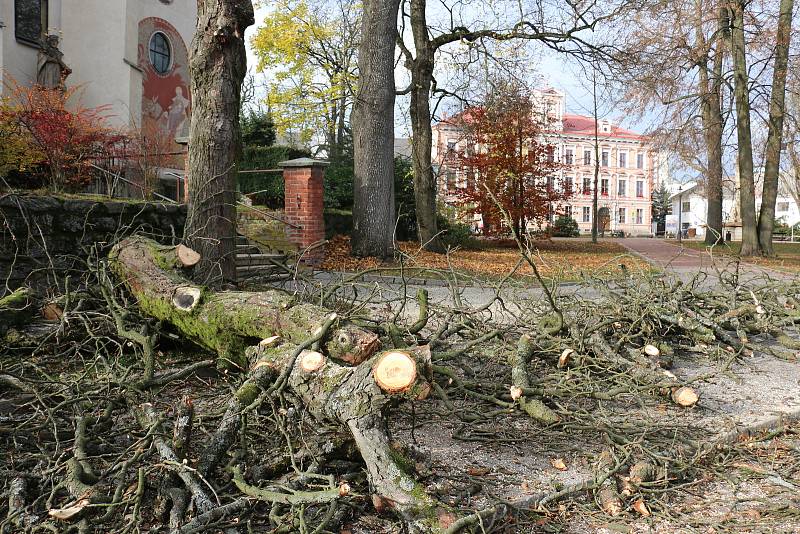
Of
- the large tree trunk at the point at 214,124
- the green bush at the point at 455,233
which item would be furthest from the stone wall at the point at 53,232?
the green bush at the point at 455,233

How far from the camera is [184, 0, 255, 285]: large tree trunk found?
244 inches

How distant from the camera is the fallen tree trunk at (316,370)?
104 inches

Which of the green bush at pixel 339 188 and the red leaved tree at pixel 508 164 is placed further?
the red leaved tree at pixel 508 164

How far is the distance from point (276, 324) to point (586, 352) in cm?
235

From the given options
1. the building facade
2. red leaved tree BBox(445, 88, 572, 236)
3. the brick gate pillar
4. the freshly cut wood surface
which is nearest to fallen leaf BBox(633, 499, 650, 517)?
the freshly cut wood surface

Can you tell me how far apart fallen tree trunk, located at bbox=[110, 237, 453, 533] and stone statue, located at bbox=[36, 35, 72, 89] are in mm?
16490

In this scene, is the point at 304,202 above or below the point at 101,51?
below

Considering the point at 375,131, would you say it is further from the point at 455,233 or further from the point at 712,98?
the point at 712,98

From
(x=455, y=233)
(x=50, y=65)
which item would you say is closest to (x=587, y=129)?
(x=455, y=233)

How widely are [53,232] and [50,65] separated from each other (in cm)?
1474

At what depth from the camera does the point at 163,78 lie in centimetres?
2219

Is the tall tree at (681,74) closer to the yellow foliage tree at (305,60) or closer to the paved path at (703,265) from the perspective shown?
the paved path at (703,265)

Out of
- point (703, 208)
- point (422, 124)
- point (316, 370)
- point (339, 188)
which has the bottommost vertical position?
point (316, 370)

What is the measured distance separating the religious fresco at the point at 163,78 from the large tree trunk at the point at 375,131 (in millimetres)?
9213
